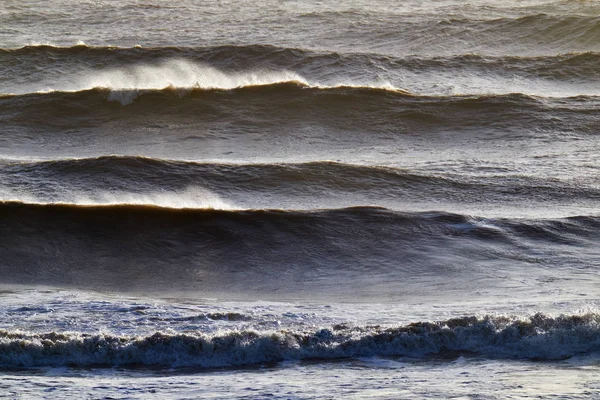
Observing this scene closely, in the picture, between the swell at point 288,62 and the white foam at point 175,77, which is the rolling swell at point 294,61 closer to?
the swell at point 288,62

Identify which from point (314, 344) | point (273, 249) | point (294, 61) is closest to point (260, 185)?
point (273, 249)

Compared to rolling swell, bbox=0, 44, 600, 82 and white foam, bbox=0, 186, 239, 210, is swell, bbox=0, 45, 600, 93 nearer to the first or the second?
rolling swell, bbox=0, 44, 600, 82

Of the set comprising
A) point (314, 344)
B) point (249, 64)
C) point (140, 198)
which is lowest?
point (314, 344)

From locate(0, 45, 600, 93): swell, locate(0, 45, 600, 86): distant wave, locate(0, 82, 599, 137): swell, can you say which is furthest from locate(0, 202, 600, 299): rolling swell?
locate(0, 45, 600, 93): swell

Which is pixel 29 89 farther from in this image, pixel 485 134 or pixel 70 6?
pixel 485 134

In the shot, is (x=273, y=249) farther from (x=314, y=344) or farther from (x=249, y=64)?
(x=249, y=64)

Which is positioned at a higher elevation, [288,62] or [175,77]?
[288,62]
